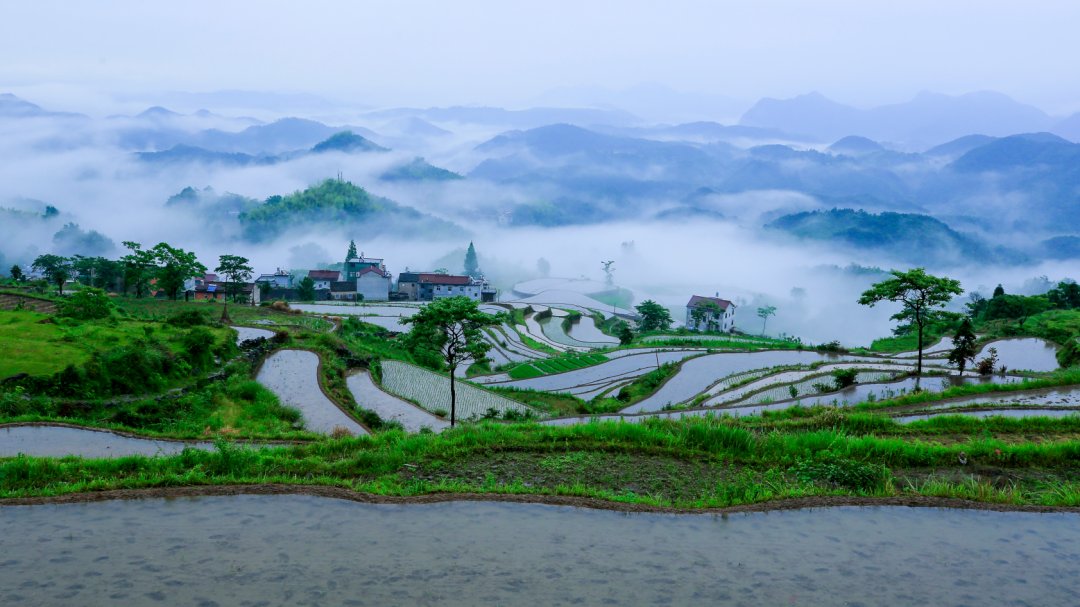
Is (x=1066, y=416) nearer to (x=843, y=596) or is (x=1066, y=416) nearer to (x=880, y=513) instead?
(x=880, y=513)

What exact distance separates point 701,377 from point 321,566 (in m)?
24.2

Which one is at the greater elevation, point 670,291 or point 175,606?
point 670,291

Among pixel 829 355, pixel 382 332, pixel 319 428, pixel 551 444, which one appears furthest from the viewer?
pixel 382 332

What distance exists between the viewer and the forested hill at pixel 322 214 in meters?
186

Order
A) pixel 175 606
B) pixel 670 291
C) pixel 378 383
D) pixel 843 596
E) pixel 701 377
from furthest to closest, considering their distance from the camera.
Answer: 1. pixel 670 291
2. pixel 701 377
3. pixel 378 383
4. pixel 843 596
5. pixel 175 606

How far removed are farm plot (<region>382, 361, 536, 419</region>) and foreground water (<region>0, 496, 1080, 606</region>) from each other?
38.0 feet

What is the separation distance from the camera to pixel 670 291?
158m

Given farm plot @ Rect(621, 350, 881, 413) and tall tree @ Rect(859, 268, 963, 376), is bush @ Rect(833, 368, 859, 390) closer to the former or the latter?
tall tree @ Rect(859, 268, 963, 376)

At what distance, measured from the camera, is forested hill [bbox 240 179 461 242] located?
186 m

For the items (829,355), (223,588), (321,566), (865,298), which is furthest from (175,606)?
(829,355)

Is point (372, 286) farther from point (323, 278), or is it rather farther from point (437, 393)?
point (437, 393)

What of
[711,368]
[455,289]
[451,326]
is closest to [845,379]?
[711,368]

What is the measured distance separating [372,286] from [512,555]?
8494cm

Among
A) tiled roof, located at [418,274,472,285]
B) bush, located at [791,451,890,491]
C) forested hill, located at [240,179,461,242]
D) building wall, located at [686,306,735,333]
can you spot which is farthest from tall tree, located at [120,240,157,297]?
forested hill, located at [240,179,461,242]
